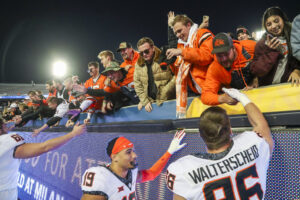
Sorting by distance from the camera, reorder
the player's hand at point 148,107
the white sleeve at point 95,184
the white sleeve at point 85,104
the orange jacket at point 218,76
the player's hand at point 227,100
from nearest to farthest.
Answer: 1. the white sleeve at point 95,184
2. the player's hand at point 227,100
3. the orange jacket at point 218,76
4. the player's hand at point 148,107
5. the white sleeve at point 85,104

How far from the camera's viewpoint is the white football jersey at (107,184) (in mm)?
2133

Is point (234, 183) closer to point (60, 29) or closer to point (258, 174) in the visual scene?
point (258, 174)

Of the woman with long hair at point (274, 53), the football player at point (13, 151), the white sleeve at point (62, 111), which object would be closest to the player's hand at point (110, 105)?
the white sleeve at point (62, 111)

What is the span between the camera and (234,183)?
1477 mm

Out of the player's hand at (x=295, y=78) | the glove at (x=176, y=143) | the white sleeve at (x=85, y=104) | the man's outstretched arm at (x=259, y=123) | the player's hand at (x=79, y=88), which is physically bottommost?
the white sleeve at (x=85, y=104)

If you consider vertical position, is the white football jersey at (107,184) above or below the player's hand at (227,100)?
below

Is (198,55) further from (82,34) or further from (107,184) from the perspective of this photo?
(82,34)

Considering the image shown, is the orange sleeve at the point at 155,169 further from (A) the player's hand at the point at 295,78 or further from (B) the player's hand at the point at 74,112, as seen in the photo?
(B) the player's hand at the point at 74,112

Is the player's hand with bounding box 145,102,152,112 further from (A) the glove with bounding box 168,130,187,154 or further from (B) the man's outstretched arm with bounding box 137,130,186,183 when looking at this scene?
(A) the glove with bounding box 168,130,187,154

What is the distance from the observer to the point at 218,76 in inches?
111

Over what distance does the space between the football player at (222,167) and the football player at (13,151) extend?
193cm

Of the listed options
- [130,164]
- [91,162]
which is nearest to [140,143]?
[130,164]

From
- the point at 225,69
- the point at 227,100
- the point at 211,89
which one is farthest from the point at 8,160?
the point at 225,69

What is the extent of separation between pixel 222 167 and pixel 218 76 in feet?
Answer: 5.07
